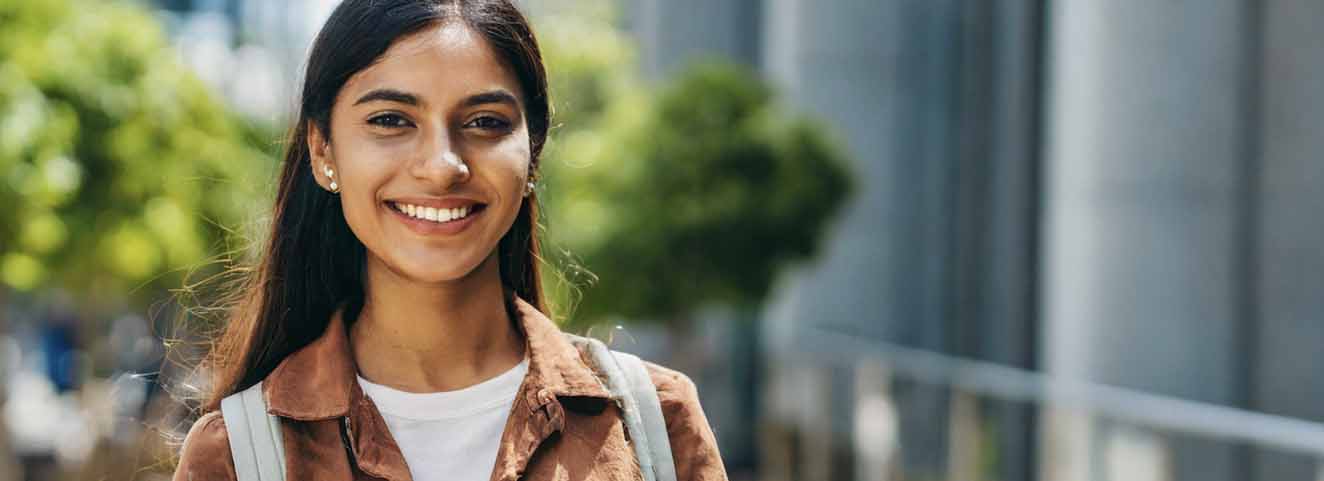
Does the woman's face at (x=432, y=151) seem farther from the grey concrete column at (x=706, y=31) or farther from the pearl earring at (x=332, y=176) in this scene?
the grey concrete column at (x=706, y=31)

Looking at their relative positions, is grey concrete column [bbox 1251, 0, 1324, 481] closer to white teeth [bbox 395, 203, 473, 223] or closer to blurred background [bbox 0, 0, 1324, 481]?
blurred background [bbox 0, 0, 1324, 481]

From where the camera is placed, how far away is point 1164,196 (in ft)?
28.1

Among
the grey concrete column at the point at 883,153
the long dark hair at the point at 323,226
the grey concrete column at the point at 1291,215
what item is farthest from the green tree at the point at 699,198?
the long dark hair at the point at 323,226

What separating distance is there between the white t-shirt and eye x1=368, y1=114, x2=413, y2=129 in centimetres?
30

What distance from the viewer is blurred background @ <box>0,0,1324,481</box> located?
8.22 metres

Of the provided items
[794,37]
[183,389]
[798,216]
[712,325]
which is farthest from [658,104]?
[183,389]

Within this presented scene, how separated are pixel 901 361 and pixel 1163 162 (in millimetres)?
2658

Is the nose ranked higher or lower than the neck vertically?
higher


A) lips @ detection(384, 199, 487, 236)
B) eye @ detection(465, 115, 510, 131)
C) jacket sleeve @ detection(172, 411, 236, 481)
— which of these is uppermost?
eye @ detection(465, 115, 510, 131)

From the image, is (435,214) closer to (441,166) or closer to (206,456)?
(441,166)

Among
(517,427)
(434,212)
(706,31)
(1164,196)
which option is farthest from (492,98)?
(706,31)

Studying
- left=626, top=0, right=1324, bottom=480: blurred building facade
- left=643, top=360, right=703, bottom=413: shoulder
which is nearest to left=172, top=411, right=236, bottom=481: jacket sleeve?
left=643, top=360, right=703, bottom=413: shoulder

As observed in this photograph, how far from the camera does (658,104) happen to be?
39.5 feet

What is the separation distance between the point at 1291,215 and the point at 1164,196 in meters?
0.57
